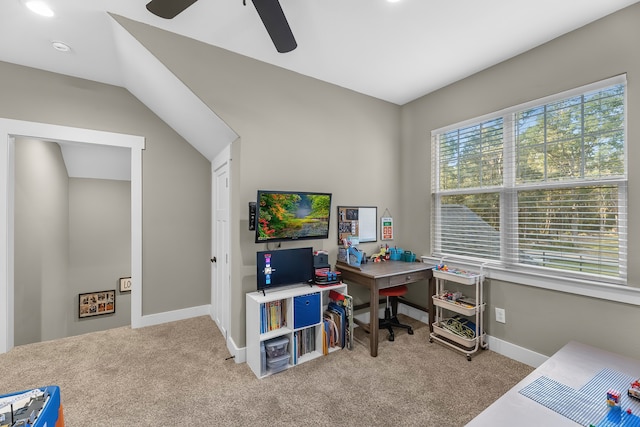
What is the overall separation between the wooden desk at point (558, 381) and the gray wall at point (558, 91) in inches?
11.3

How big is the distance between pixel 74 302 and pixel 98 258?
0.71 meters

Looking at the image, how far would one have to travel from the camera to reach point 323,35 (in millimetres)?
2297

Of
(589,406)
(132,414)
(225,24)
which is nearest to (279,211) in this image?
(225,24)

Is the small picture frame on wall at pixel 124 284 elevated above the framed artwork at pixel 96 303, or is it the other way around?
the small picture frame on wall at pixel 124 284

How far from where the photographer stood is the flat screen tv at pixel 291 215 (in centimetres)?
252

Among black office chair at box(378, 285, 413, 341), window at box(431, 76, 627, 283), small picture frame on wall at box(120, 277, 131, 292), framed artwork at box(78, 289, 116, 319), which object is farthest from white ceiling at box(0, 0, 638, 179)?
framed artwork at box(78, 289, 116, 319)

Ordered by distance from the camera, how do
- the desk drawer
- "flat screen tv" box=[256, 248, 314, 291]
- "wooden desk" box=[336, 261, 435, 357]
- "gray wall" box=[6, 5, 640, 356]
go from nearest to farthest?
"gray wall" box=[6, 5, 640, 356] → "flat screen tv" box=[256, 248, 314, 291] → "wooden desk" box=[336, 261, 435, 357] → the desk drawer

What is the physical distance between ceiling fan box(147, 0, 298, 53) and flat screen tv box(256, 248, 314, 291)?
5.63 ft

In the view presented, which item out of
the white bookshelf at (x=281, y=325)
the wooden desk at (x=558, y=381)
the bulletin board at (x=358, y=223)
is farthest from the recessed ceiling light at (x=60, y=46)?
the wooden desk at (x=558, y=381)

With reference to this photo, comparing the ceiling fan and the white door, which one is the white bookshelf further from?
the ceiling fan

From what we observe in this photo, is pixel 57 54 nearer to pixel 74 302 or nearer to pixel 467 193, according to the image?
pixel 74 302

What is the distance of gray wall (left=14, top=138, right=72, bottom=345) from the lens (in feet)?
10.1

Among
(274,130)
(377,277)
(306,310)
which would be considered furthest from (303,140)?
(306,310)

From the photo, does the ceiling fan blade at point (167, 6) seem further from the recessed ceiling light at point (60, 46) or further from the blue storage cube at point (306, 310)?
the blue storage cube at point (306, 310)
